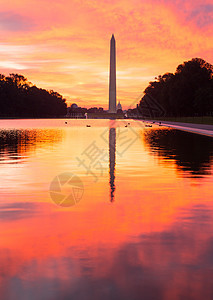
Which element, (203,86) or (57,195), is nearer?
(57,195)

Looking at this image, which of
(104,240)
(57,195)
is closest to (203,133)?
(57,195)

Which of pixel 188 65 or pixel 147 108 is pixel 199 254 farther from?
pixel 147 108

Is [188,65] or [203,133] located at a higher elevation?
[188,65]

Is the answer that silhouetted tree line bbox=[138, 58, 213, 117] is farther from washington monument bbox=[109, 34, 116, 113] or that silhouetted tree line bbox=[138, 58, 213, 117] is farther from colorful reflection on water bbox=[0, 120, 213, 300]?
colorful reflection on water bbox=[0, 120, 213, 300]

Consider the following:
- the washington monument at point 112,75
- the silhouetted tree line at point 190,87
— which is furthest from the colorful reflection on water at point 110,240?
the washington monument at point 112,75

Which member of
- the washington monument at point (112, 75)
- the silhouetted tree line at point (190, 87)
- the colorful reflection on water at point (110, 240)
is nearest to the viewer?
the colorful reflection on water at point (110, 240)

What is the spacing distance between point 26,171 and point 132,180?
13.7 feet

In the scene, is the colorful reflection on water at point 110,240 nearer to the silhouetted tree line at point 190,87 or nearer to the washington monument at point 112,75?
the silhouetted tree line at point 190,87

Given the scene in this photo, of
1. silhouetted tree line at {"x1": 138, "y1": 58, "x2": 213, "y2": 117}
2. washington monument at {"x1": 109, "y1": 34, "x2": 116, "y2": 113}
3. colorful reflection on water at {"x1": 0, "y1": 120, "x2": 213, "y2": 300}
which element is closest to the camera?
colorful reflection on water at {"x1": 0, "y1": 120, "x2": 213, "y2": 300}

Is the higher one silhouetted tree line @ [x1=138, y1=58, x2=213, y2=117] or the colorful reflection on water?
silhouetted tree line @ [x1=138, y1=58, x2=213, y2=117]

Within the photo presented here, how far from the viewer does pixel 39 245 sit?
Answer: 7.43m

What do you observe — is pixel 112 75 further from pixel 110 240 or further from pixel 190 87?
pixel 110 240

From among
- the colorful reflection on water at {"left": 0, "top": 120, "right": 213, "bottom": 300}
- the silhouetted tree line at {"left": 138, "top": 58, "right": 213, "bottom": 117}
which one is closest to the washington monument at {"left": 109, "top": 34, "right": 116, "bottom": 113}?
the silhouetted tree line at {"left": 138, "top": 58, "right": 213, "bottom": 117}

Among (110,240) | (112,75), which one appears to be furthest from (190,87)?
(110,240)
